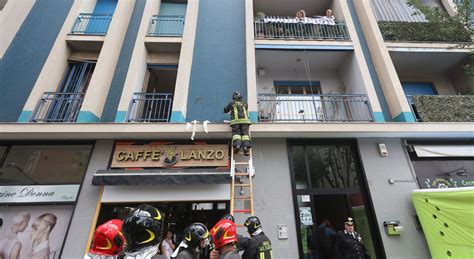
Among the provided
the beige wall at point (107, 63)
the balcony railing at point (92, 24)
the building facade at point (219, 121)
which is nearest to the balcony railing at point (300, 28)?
the building facade at point (219, 121)

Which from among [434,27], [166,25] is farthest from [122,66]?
[434,27]

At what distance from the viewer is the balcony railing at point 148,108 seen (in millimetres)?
6289

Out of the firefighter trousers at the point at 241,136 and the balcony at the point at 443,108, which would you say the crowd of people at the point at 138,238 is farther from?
the balcony at the point at 443,108

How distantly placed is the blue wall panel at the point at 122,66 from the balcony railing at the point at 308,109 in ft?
14.0

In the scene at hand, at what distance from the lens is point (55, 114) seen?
6.30 m

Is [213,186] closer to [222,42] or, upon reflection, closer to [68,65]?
[222,42]

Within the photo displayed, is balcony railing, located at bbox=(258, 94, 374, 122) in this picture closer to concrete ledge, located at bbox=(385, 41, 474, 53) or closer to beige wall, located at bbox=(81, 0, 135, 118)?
concrete ledge, located at bbox=(385, 41, 474, 53)

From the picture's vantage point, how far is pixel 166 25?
8008 millimetres

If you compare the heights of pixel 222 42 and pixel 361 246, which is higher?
pixel 222 42

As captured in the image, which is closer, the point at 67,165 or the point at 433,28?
the point at 67,165

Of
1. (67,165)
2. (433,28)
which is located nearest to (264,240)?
(67,165)

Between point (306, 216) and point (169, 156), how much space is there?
12.5 ft

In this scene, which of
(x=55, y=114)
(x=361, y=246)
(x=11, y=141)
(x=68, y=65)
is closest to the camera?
(x=361, y=246)

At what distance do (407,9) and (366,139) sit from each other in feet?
22.9
